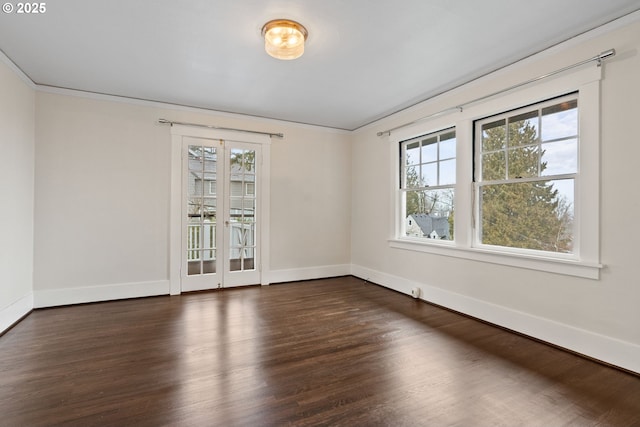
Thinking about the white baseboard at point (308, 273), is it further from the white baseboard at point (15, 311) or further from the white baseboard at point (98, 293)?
the white baseboard at point (15, 311)

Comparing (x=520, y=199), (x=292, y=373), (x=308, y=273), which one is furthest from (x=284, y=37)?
(x=308, y=273)

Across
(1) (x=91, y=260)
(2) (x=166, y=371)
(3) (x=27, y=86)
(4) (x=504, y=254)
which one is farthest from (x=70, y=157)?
(4) (x=504, y=254)

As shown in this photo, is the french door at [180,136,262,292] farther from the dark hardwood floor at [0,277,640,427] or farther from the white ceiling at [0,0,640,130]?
the dark hardwood floor at [0,277,640,427]

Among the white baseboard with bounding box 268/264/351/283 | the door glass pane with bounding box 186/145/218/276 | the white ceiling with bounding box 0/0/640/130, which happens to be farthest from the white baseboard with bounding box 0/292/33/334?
the white baseboard with bounding box 268/264/351/283

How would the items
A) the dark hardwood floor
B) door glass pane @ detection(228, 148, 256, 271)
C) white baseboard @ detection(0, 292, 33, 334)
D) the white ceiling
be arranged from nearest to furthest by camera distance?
the dark hardwood floor → the white ceiling → white baseboard @ detection(0, 292, 33, 334) → door glass pane @ detection(228, 148, 256, 271)

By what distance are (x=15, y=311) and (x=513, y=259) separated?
513cm

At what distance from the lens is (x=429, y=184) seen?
411 centimetres

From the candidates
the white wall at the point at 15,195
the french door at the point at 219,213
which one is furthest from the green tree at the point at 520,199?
the white wall at the point at 15,195

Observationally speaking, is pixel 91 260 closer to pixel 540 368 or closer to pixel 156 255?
pixel 156 255

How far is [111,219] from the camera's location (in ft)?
12.9

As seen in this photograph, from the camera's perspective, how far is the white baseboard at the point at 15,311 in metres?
2.91

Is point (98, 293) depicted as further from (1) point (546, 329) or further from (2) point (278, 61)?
(1) point (546, 329)

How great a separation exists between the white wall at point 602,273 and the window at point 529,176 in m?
0.26

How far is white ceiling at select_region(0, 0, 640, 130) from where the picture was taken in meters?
2.21
